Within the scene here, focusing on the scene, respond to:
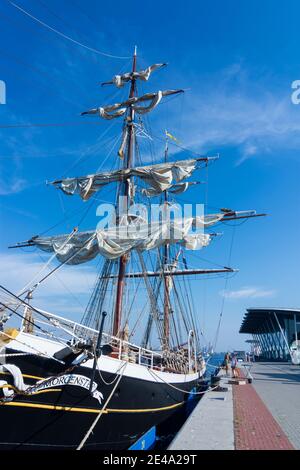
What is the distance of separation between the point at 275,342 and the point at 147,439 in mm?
53312

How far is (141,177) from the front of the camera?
20.4m

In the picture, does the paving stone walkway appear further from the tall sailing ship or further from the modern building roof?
the modern building roof

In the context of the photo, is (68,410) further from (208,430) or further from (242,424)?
(242,424)

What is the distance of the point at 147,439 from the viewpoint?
11.2 meters

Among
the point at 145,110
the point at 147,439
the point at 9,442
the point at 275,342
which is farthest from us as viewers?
the point at 275,342

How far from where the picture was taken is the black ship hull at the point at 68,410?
759 centimetres

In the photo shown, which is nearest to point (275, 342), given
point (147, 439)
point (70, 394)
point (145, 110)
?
point (145, 110)

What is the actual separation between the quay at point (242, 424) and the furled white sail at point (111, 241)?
23.5ft

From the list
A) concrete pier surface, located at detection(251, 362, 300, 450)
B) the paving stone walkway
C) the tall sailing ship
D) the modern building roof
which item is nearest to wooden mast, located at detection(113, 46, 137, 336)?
the tall sailing ship

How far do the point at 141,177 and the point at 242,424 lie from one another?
1412 cm

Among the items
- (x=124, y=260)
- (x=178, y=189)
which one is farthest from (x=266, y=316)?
(x=124, y=260)

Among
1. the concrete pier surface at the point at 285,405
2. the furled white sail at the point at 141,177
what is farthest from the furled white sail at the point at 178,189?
the concrete pier surface at the point at 285,405

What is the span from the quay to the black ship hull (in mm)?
1980
